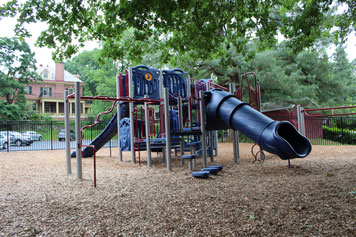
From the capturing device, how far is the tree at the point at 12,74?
1049 inches

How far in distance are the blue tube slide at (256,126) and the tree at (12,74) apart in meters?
25.8

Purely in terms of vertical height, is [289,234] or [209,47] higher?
[209,47]

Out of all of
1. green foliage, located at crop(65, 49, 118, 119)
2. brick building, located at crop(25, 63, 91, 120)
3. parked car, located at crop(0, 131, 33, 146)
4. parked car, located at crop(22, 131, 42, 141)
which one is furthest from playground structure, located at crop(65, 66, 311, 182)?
brick building, located at crop(25, 63, 91, 120)

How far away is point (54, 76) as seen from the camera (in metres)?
38.7

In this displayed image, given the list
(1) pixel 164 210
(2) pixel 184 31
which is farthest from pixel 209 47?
(1) pixel 164 210

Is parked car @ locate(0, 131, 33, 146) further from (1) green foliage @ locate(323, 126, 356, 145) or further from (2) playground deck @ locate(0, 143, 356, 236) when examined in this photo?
(1) green foliage @ locate(323, 126, 356, 145)

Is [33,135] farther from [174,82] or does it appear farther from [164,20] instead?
[164,20]

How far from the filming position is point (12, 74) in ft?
94.0

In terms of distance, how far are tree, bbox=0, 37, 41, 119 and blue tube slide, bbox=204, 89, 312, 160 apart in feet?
84.6

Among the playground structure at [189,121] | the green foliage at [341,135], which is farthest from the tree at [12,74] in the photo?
the green foliage at [341,135]

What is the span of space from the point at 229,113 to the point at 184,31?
10.7ft

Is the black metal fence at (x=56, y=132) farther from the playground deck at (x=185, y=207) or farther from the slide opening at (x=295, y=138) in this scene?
the playground deck at (x=185, y=207)

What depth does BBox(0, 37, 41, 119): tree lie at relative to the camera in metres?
26.6

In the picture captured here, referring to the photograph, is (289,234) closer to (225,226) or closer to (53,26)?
(225,226)
